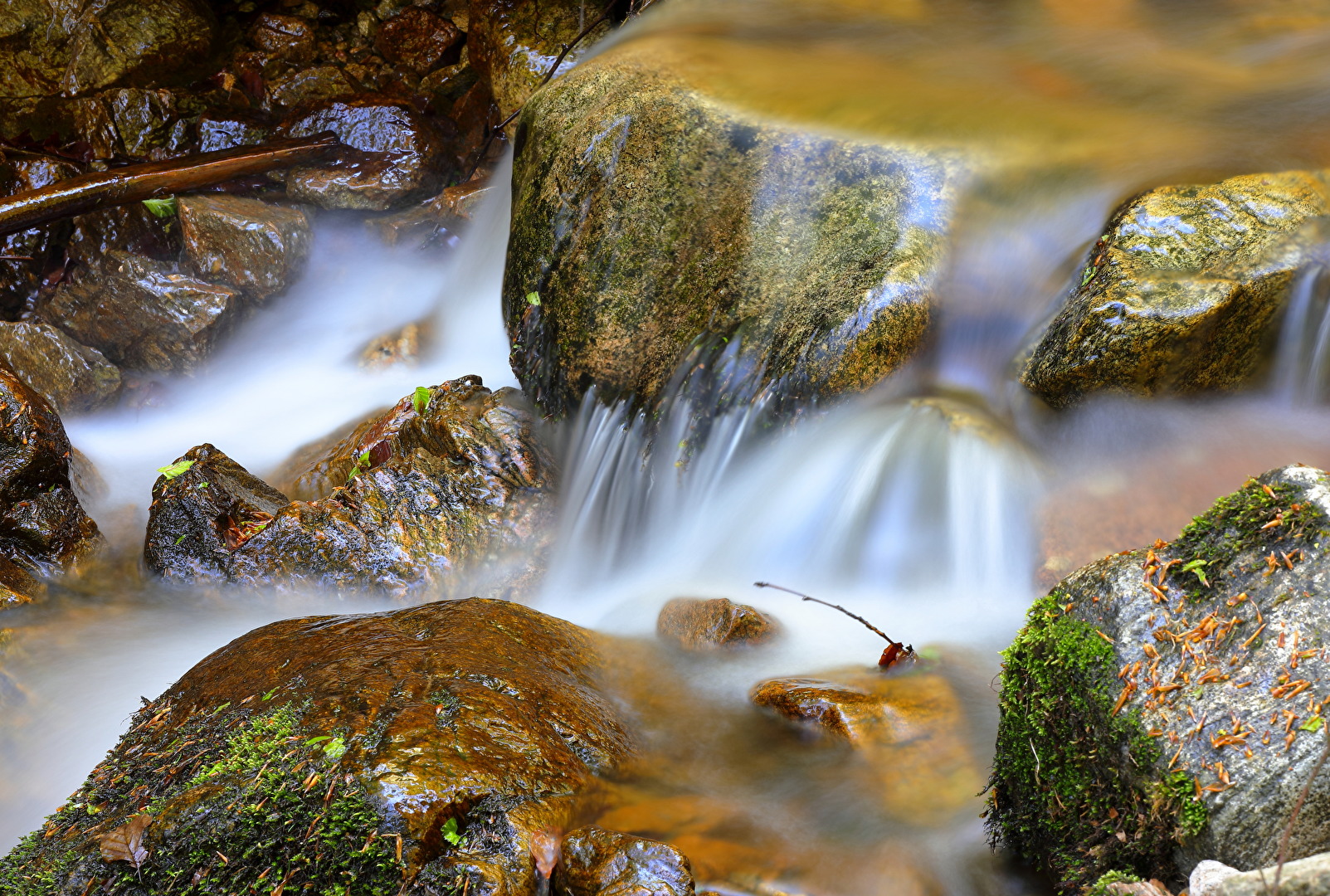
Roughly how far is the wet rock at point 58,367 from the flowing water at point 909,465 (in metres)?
1.47

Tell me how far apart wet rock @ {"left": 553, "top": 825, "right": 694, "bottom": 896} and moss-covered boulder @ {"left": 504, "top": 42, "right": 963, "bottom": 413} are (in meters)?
2.94

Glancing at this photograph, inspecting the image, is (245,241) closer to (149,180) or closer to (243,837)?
(149,180)

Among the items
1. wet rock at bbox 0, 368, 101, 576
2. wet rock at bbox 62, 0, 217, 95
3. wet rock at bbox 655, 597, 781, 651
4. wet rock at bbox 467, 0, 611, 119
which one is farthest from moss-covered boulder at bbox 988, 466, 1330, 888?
wet rock at bbox 62, 0, 217, 95

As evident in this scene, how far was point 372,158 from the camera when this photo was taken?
953 cm

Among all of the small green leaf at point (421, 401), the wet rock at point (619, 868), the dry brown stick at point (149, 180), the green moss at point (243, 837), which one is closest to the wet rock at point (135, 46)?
the dry brown stick at point (149, 180)

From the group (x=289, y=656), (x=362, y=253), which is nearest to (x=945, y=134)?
(x=289, y=656)

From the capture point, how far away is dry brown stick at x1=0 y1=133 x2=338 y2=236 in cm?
796

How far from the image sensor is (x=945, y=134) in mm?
5367

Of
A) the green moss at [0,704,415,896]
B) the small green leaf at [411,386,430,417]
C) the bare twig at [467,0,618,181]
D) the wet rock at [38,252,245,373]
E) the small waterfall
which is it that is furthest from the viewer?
the bare twig at [467,0,618,181]

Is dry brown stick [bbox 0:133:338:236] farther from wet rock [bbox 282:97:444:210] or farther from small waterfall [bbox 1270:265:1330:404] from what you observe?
small waterfall [bbox 1270:265:1330:404]

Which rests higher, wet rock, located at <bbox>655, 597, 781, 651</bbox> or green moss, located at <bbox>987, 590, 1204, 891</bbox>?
wet rock, located at <bbox>655, 597, 781, 651</bbox>

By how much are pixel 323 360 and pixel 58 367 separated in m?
2.16

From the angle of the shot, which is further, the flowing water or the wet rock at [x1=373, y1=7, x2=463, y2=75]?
the wet rock at [x1=373, y1=7, x2=463, y2=75]

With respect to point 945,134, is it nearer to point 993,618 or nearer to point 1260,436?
point 1260,436
